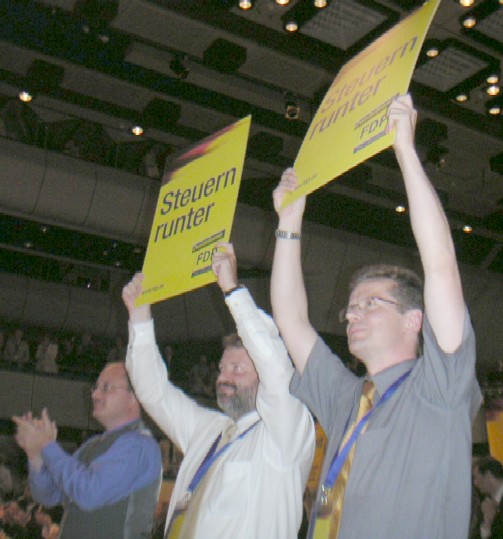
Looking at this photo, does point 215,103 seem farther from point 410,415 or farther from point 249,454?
point 410,415

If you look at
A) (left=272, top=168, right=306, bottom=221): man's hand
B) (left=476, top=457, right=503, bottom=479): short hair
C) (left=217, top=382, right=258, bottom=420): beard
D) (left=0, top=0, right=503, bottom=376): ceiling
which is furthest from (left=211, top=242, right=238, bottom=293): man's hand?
(left=0, top=0, right=503, bottom=376): ceiling

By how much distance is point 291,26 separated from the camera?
6.18m

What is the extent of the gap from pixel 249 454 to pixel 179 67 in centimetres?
531

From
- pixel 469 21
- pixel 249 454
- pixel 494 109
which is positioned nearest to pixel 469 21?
pixel 469 21

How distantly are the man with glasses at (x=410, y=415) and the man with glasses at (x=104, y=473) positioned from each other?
1.06 meters

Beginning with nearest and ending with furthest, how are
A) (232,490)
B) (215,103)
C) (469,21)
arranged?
Answer: (232,490) < (469,21) < (215,103)

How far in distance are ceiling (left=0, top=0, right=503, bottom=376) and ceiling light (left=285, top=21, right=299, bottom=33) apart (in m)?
0.07

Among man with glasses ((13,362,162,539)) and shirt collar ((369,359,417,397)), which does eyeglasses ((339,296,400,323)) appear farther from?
man with glasses ((13,362,162,539))

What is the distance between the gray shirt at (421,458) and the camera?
1.55 m

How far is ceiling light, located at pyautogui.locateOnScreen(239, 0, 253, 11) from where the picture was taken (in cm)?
584

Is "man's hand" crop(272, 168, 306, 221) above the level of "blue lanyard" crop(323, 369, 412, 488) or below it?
above

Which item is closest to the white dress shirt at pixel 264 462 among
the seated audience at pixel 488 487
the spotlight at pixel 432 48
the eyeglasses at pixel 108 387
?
the eyeglasses at pixel 108 387

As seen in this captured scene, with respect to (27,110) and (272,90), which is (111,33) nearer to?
(272,90)

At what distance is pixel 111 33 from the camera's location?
646 centimetres
